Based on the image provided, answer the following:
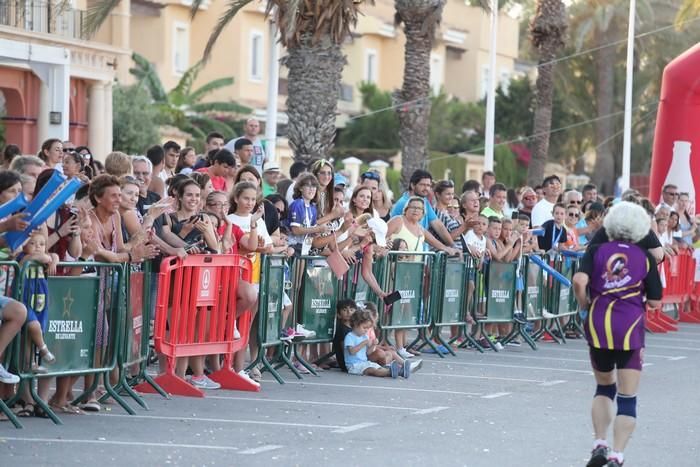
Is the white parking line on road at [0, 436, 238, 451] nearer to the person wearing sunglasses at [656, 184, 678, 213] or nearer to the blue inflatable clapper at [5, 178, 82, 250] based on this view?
the blue inflatable clapper at [5, 178, 82, 250]

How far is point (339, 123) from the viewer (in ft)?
177

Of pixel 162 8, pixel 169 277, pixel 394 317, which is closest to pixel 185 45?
pixel 162 8

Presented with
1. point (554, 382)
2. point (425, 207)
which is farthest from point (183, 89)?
point (554, 382)

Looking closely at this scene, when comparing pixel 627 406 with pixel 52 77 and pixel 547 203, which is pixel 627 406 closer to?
pixel 547 203

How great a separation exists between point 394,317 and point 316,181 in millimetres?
1704

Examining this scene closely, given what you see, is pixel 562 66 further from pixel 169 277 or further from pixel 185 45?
pixel 169 277

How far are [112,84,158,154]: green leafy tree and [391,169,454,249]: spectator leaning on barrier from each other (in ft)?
83.3

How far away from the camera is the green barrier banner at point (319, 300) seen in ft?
45.4

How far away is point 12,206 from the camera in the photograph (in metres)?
9.92

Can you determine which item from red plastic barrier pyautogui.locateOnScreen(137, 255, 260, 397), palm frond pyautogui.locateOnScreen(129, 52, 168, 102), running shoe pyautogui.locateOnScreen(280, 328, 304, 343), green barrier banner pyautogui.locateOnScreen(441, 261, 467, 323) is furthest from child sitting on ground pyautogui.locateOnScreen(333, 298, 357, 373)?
palm frond pyautogui.locateOnScreen(129, 52, 168, 102)

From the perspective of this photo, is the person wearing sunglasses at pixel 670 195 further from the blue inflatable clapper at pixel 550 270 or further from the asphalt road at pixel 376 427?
the asphalt road at pixel 376 427

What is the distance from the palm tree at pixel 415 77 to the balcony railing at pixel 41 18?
6.50 meters

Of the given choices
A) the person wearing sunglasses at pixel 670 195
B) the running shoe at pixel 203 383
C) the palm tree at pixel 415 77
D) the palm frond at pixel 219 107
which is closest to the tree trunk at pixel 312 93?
the person wearing sunglasses at pixel 670 195

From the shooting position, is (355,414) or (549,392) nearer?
(355,414)
